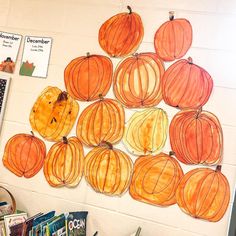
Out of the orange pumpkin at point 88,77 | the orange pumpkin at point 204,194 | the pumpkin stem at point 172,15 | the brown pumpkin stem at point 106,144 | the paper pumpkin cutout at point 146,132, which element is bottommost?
the orange pumpkin at point 204,194

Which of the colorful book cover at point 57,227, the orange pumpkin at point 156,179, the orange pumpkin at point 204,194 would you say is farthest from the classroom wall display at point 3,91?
the orange pumpkin at point 204,194

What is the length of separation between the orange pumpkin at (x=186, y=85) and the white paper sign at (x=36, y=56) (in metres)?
0.66

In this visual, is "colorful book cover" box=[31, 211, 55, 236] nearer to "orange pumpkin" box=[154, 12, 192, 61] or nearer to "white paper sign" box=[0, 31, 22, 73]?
"white paper sign" box=[0, 31, 22, 73]

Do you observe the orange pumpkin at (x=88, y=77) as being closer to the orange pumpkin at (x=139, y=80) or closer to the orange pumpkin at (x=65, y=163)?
the orange pumpkin at (x=139, y=80)

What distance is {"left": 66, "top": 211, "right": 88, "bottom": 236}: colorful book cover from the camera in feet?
4.44

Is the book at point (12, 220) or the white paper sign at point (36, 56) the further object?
the white paper sign at point (36, 56)

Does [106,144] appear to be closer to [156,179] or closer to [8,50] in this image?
[156,179]

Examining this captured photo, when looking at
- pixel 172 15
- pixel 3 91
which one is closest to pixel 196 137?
pixel 172 15

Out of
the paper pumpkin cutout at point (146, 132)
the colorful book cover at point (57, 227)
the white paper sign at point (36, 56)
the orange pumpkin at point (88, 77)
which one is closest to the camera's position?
the colorful book cover at point (57, 227)

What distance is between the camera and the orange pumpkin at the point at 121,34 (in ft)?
4.86

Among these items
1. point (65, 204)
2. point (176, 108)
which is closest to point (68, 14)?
point (176, 108)

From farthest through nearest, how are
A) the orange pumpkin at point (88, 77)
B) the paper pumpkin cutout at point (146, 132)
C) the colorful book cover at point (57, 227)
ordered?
the orange pumpkin at point (88, 77), the paper pumpkin cutout at point (146, 132), the colorful book cover at point (57, 227)

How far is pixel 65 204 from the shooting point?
4.96 ft

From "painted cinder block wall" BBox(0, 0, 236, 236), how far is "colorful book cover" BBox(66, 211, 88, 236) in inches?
1.9
